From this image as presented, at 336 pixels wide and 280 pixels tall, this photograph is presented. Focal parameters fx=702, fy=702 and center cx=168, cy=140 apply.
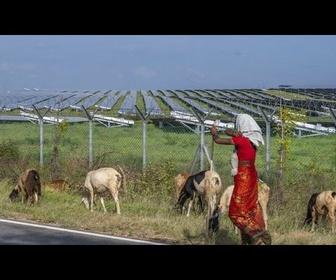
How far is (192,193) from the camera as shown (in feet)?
41.7

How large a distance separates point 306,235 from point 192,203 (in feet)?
8.45

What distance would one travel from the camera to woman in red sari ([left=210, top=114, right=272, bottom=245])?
8742 millimetres

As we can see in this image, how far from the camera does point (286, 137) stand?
14.4 m

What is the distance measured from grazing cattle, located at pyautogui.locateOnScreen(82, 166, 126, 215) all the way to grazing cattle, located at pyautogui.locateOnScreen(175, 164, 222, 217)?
118 cm

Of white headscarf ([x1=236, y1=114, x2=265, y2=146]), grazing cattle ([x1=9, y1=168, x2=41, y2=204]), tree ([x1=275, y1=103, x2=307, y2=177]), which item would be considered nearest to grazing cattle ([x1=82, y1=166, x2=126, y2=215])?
grazing cattle ([x1=9, y1=168, x2=41, y2=204])

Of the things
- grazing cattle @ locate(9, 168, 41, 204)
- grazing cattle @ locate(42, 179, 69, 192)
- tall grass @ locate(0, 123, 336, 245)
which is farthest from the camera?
grazing cattle @ locate(42, 179, 69, 192)

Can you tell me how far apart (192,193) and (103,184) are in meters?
1.70

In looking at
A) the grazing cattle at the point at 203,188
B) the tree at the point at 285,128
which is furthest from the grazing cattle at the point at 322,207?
the tree at the point at 285,128

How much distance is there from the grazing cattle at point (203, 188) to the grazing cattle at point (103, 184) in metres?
1.18

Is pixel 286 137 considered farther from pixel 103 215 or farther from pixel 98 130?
pixel 98 130

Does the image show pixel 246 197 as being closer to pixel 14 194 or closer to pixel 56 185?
pixel 14 194

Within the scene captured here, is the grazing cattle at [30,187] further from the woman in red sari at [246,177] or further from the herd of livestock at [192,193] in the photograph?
the woman in red sari at [246,177]

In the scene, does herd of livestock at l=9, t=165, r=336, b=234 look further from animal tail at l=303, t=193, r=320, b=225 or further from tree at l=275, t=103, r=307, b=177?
tree at l=275, t=103, r=307, b=177
